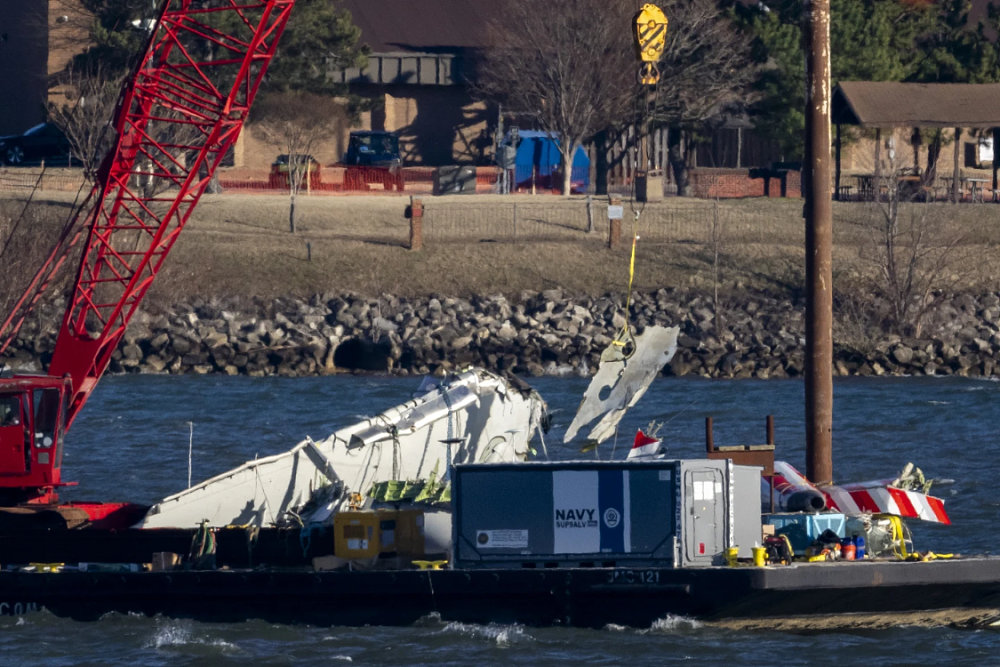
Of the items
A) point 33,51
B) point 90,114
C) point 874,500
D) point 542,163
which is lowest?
point 874,500

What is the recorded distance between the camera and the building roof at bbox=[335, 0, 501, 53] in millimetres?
73625

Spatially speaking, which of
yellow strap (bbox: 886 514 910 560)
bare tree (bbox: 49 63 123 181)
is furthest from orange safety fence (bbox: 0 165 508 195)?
yellow strap (bbox: 886 514 910 560)

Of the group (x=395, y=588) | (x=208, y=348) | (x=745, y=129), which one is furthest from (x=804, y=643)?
(x=745, y=129)

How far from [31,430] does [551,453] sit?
13.0m

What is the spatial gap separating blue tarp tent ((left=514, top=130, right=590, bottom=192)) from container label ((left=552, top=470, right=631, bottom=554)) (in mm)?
49707

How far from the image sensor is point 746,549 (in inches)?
803

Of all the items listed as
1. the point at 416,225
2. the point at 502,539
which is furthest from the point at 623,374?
the point at 416,225

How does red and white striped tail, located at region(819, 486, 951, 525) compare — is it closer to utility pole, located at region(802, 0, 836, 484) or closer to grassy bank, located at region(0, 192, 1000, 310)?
utility pole, located at region(802, 0, 836, 484)

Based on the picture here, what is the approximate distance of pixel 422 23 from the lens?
247 ft

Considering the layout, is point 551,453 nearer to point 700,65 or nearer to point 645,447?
point 645,447

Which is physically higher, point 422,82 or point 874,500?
point 422,82

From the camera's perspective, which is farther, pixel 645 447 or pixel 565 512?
pixel 645 447

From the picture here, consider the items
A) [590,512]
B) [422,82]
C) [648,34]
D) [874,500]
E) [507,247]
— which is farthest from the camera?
[422,82]

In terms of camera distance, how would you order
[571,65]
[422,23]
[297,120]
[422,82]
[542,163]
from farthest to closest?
1. [422,23]
2. [422,82]
3. [542,163]
4. [297,120]
5. [571,65]
